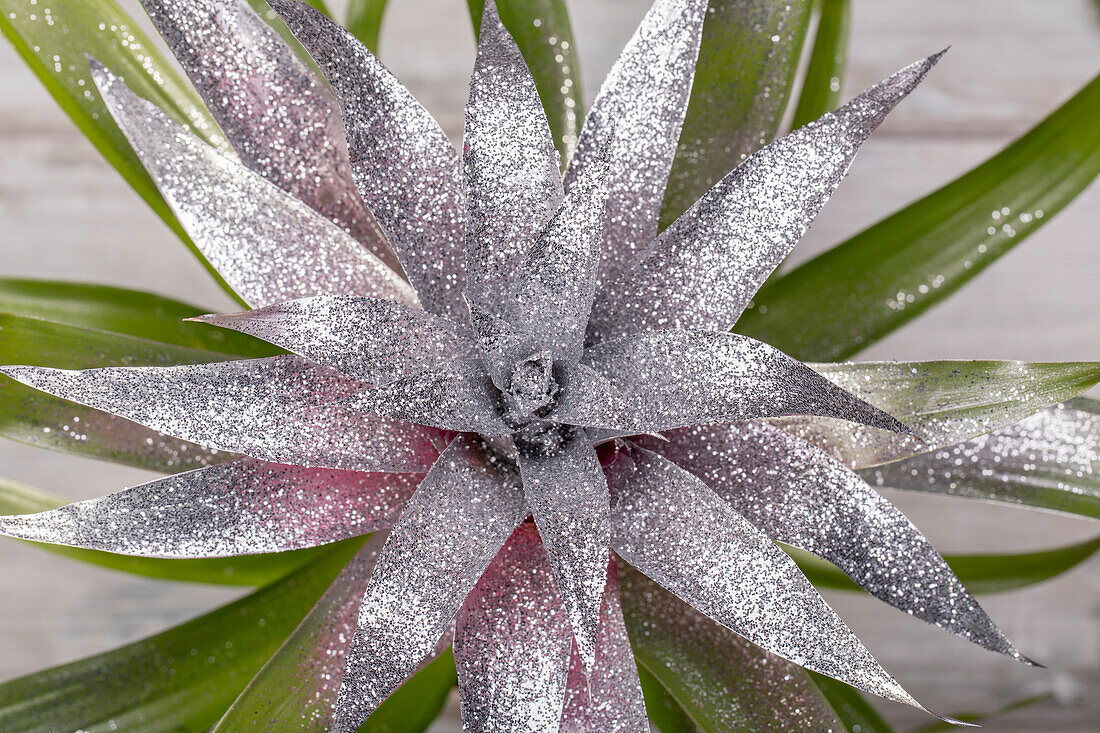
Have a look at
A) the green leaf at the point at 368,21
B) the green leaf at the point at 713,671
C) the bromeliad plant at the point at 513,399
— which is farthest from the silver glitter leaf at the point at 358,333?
the green leaf at the point at 368,21

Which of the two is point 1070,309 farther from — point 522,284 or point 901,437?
point 522,284

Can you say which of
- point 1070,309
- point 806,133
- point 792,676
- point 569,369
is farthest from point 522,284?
point 1070,309

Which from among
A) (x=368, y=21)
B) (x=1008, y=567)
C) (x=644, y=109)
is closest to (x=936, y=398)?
(x=644, y=109)

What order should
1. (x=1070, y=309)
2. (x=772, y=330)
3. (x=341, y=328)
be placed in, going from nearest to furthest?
1. (x=341, y=328)
2. (x=772, y=330)
3. (x=1070, y=309)

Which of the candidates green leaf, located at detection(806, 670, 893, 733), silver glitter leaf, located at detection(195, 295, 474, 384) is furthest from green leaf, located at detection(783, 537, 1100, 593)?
silver glitter leaf, located at detection(195, 295, 474, 384)

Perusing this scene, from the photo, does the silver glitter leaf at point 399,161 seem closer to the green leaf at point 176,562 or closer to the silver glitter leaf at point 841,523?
the silver glitter leaf at point 841,523

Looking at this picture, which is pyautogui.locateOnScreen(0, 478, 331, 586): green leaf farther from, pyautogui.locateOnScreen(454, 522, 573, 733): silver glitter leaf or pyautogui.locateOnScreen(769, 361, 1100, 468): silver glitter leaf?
pyautogui.locateOnScreen(769, 361, 1100, 468): silver glitter leaf

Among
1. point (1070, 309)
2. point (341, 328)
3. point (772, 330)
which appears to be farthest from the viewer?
point (1070, 309)
